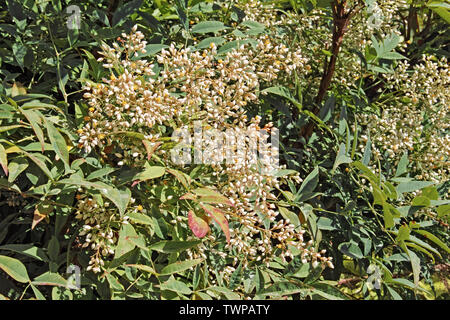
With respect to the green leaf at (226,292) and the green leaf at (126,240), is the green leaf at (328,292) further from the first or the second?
the green leaf at (126,240)

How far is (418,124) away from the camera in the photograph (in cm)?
164

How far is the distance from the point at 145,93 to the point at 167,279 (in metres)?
0.43

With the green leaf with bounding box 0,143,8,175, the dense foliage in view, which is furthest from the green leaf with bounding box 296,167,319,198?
the green leaf with bounding box 0,143,8,175

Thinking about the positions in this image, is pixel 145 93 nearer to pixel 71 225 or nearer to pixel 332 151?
pixel 71 225

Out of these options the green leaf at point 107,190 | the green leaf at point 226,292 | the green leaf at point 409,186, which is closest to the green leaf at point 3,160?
the green leaf at point 107,190

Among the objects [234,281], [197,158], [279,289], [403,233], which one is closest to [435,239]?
[403,233]

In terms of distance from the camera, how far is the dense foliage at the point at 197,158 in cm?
115

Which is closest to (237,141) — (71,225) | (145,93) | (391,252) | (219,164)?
(219,164)

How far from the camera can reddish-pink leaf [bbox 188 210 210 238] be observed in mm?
1042

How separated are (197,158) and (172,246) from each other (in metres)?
0.22

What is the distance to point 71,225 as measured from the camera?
133cm

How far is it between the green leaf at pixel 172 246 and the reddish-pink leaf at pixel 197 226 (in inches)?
3.1

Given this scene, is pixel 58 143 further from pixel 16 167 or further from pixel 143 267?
pixel 143 267

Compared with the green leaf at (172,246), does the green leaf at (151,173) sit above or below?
above
